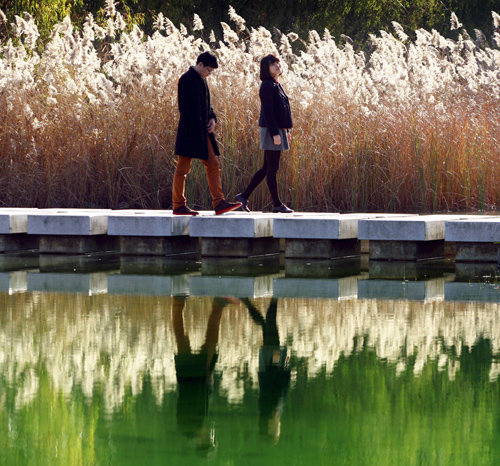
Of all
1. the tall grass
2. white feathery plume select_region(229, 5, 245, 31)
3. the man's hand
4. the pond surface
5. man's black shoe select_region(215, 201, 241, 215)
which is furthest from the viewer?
white feathery plume select_region(229, 5, 245, 31)

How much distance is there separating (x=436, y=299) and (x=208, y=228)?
113 inches

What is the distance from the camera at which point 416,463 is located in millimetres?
3346

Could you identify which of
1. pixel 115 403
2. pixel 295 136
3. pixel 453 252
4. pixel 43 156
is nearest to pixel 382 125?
pixel 295 136

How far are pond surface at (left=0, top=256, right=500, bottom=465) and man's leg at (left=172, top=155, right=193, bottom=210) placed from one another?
88.8 inches

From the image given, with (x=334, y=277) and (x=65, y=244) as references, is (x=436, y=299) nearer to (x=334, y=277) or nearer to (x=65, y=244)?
(x=334, y=277)

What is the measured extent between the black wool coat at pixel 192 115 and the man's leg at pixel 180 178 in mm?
166

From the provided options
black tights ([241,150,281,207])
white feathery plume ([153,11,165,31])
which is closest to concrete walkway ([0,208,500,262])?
black tights ([241,150,281,207])

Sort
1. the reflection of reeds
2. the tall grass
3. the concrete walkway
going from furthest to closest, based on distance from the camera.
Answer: the tall grass
the concrete walkway
the reflection of reeds

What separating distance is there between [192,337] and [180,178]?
4.17 m

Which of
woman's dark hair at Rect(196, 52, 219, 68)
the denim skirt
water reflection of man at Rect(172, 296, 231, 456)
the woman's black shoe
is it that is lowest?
water reflection of man at Rect(172, 296, 231, 456)

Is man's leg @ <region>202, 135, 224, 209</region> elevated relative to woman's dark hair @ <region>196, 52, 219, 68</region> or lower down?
lower down

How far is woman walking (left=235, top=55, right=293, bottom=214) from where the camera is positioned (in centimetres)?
977

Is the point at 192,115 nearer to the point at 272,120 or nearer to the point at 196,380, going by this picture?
the point at 272,120

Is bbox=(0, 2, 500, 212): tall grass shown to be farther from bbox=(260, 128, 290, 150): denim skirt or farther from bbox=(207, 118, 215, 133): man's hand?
bbox=(207, 118, 215, 133): man's hand
